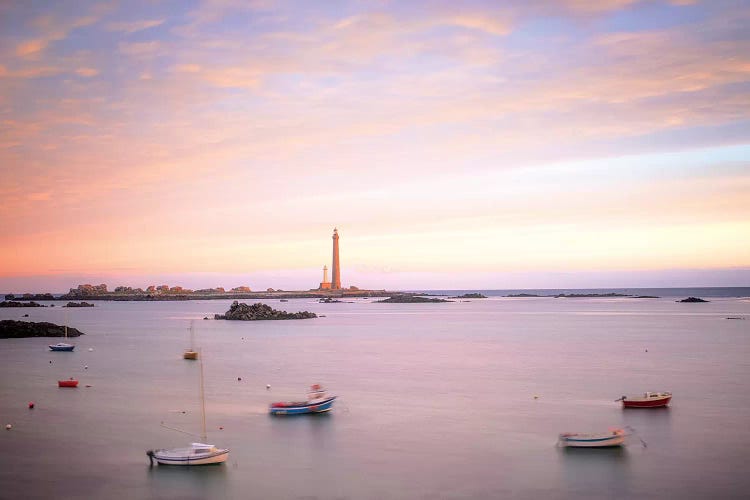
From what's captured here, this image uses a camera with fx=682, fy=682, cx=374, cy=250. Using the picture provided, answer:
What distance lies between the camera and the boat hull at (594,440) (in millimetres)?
18050

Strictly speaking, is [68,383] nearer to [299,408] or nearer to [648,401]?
[299,408]

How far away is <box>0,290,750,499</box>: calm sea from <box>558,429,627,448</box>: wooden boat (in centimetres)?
24

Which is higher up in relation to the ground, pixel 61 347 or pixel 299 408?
pixel 61 347

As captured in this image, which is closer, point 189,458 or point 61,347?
point 189,458

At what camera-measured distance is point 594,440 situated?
18047mm

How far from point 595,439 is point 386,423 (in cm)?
672

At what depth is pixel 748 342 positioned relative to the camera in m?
46.7

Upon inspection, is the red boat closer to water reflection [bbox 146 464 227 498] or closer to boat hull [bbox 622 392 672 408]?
water reflection [bbox 146 464 227 498]

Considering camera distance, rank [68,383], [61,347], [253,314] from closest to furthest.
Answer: [68,383]
[61,347]
[253,314]

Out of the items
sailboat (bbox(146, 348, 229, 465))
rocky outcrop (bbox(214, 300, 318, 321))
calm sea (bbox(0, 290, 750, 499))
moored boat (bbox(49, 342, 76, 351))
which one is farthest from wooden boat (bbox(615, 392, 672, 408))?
rocky outcrop (bbox(214, 300, 318, 321))

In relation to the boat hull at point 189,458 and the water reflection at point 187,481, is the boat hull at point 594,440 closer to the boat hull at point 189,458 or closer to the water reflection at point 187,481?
the water reflection at point 187,481

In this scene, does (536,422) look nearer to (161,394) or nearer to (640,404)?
(640,404)

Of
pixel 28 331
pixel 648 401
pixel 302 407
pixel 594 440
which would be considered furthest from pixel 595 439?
pixel 28 331

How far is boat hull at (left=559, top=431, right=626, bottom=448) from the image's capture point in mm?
18050
